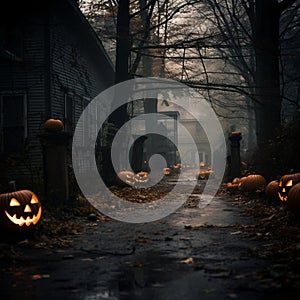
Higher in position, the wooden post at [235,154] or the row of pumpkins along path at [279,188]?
the wooden post at [235,154]

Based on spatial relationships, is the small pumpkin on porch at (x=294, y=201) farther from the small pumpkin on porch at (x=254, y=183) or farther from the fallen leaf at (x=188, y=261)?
the small pumpkin on porch at (x=254, y=183)

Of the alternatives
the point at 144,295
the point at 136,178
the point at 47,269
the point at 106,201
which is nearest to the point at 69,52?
the point at 136,178

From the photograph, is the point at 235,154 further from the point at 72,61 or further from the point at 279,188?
the point at 72,61

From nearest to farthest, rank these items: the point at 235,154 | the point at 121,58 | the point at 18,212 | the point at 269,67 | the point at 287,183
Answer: the point at 18,212 < the point at 287,183 < the point at 269,67 < the point at 235,154 < the point at 121,58

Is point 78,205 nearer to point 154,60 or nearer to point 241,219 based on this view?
point 241,219

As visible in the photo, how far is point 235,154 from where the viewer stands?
56.6 feet

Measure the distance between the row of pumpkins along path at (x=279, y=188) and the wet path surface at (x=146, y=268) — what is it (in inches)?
38.7

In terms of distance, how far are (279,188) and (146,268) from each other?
5855 millimetres

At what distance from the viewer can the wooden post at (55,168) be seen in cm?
1016

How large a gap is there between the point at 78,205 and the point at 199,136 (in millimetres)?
58286

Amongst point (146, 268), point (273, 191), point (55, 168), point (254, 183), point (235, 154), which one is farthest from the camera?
point (235, 154)

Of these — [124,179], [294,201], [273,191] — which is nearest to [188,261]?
[294,201]

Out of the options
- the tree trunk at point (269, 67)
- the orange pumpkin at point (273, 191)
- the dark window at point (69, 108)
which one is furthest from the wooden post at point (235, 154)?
the dark window at point (69, 108)

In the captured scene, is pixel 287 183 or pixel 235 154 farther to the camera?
pixel 235 154
